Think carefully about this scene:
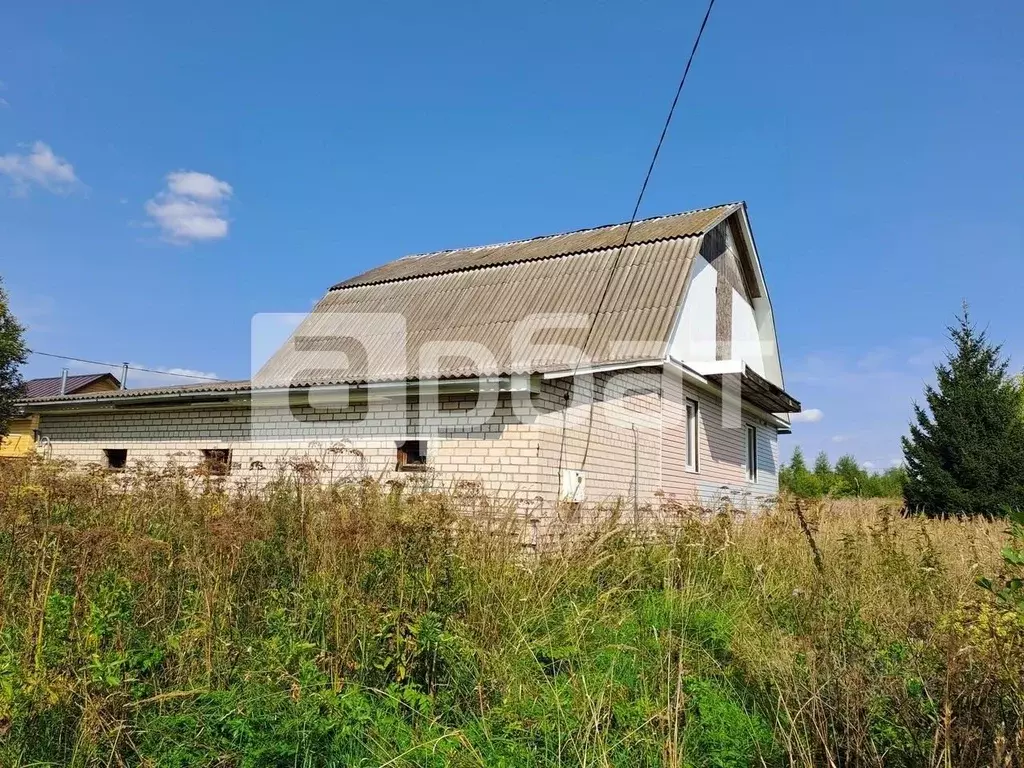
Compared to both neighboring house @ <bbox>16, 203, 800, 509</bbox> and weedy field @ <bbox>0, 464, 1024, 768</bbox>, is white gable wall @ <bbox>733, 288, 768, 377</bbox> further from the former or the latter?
weedy field @ <bbox>0, 464, 1024, 768</bbox>

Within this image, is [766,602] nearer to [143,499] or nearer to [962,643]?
[962,643]

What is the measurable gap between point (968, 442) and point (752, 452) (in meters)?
6.32

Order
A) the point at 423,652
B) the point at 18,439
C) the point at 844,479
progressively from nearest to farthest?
the point at 423,652 < the point at 18,439 < the point at 844,479

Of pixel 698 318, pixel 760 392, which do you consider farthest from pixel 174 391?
pixel 760 392

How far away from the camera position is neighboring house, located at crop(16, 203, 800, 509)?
7645 mm

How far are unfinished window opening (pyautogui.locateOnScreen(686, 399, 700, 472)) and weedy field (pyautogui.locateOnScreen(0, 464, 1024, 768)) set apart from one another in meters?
6.66

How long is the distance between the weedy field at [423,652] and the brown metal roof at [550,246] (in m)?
9.18

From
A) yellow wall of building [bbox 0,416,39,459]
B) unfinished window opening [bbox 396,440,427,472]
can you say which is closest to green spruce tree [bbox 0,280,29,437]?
yellow wall of building [bbox 0,416,39,459]

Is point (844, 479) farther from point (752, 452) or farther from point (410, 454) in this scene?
point (410, 454)

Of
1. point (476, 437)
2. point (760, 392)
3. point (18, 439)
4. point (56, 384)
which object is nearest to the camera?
point (476, 437)

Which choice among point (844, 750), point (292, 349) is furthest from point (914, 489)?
point (844, 750)

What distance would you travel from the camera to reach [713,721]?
2998 millimetres

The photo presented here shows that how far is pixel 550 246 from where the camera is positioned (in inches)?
588

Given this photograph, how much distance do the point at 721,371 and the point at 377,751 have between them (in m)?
9.55
